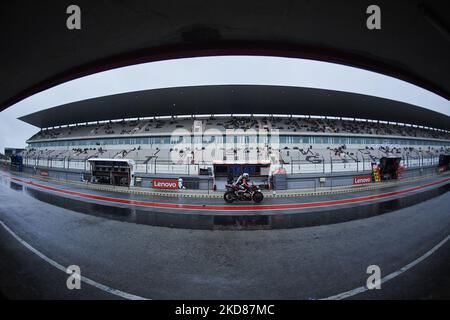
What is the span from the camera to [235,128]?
23125mm

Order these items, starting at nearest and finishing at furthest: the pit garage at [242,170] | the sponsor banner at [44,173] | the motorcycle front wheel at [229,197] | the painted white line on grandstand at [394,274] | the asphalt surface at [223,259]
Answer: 1. the painted white line on grandstand at [394,274]
2. the asphalt surface at [223,259]
3. the motorcycle front wheel at [229,197]
4. the pit garage at [242,170]
5. the sponsor banner at [44,173]

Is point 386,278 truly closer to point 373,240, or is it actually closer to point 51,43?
point 373,240

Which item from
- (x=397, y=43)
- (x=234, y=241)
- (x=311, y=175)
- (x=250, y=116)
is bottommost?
(x=234, y=241)

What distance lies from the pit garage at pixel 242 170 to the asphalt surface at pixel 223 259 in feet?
24.4

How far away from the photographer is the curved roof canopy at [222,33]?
2420 millimetres

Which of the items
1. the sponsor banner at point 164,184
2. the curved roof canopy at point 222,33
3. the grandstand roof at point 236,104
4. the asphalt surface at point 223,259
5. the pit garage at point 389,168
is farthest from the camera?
the grandstand roof at point 236,104

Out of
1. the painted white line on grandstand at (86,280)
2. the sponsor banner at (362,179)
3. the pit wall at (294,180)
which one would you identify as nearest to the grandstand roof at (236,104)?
the pit wall at (294,180)

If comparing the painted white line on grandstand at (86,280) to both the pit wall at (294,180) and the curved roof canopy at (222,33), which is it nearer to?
the curved roof canopy at (222,33)

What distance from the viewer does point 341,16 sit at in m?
2.57

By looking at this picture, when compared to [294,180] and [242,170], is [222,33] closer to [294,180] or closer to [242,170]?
[242,170]

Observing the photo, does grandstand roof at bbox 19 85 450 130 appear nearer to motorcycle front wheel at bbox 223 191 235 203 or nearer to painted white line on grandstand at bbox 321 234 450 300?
motorcycle front wheel at bbox 223 191 235 203

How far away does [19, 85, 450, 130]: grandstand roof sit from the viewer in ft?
65.9
